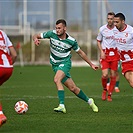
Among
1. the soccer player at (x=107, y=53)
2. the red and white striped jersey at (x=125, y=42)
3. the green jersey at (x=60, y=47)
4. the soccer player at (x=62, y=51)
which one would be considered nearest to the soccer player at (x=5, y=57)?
the soccer player at (x=62, y=51)

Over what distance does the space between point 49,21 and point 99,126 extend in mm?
36841

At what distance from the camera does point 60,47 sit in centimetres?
1323

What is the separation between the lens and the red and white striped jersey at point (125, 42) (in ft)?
44.5

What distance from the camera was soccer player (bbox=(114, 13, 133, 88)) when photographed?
44.2ft

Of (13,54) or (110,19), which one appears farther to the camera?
(110,19)

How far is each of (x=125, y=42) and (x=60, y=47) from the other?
1529 mm

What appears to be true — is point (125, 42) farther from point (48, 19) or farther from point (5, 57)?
A: point (48, 19)

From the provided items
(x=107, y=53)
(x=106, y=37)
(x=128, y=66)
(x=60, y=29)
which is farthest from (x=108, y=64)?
(x=60, y=29)

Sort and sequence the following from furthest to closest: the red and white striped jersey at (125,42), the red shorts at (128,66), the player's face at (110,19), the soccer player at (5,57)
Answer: the player's face at (110,19), the red shorts at (128,66), the red and white striped jersey at (125,42), the soccer player at (5,57)

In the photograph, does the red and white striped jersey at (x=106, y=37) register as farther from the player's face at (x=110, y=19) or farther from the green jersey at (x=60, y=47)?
the green jersey at (x=60, y=47)

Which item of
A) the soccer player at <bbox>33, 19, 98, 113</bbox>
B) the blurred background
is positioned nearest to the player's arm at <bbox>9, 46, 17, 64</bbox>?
the soccer player at <bbox>33, 19, 98, 113</bbox>

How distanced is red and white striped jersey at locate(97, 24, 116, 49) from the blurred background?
25.4 metres

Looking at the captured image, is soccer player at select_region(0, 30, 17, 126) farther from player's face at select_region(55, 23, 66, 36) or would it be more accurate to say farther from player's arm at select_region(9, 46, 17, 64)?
player's face at select_region(55, 23, 66, 36)

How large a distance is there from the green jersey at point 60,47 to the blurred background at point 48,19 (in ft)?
94.8
